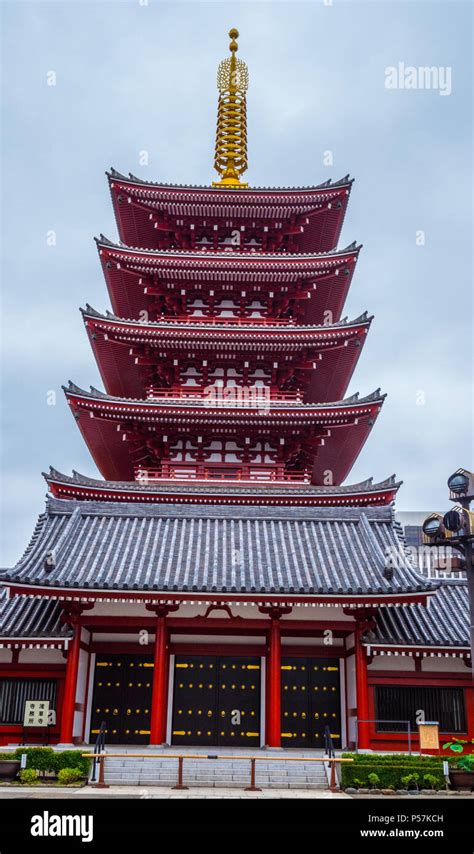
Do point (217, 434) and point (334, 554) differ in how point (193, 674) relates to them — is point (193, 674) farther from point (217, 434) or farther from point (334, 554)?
point (217, 434)

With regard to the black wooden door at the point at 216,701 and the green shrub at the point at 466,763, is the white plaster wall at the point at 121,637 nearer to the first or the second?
the black wooden door at the point at 216,701

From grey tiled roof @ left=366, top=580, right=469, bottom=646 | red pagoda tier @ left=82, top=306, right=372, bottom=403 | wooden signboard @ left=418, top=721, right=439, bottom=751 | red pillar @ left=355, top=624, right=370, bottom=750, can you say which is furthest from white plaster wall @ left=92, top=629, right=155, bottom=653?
red pagoda tier @ left=82, top=306, right=372, bottom=403

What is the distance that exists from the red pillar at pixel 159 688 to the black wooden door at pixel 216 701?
1401 millimetres

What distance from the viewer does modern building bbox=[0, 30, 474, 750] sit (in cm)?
2230

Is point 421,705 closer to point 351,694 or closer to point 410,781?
point 351,694

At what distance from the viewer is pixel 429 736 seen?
2052 cm

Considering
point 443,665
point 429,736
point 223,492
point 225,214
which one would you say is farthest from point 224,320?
point 429,736

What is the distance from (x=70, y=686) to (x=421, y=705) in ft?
34.5

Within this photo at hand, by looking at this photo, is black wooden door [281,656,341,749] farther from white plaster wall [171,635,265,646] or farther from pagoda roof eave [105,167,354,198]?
pagoda roof eave [105,167,354,198]

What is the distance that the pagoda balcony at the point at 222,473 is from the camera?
31.3m

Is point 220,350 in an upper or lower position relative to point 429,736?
upper

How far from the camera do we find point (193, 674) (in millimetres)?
23969

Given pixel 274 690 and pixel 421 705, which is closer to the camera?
pixel 274 690
